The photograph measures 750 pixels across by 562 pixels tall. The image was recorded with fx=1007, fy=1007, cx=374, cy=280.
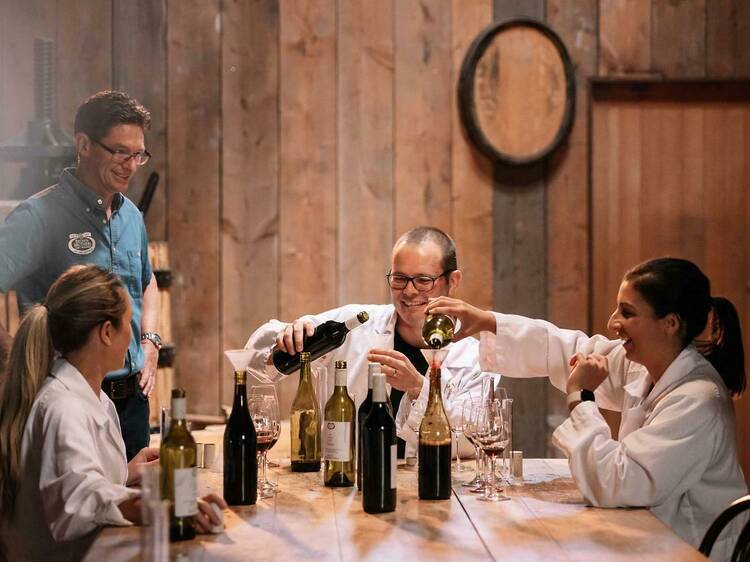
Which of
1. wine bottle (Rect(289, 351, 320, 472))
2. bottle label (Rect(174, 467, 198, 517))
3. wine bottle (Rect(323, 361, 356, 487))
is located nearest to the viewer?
bottle label (Rect(174, 467, 198, 517))

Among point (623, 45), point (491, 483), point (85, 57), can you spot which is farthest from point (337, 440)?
point (623, 45)

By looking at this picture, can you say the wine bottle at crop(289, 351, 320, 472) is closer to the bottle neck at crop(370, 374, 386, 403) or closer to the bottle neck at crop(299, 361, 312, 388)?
the bottle neck at crop(299, 361, 312, 388)

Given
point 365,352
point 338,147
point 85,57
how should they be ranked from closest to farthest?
point 365,352 → point 85,57 → point 338,147

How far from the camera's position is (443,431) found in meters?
2.12

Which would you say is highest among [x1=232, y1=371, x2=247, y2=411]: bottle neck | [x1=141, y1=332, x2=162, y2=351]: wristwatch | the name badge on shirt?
the name badge on shirt

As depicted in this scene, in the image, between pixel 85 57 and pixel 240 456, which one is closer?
pixel 240 456

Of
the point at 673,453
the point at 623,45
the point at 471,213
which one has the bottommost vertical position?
the point at 673,453

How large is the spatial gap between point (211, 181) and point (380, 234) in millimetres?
752

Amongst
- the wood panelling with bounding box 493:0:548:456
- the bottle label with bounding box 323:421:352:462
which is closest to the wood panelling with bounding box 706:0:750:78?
the wood panelling with bounding box 493:0:548:456

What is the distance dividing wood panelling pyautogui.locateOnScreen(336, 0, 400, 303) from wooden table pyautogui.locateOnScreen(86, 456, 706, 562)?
2.11 meters

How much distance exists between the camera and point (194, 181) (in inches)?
168

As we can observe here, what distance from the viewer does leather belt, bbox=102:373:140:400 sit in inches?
118

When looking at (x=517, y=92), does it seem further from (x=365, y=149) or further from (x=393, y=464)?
(x=393, y=464)

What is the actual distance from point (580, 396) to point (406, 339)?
0.92 metres
